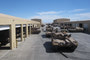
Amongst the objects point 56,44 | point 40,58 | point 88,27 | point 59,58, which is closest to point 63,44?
point 56,44

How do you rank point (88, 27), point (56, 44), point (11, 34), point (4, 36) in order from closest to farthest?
1. point (56, 44)
2. point (11, 34)
3. point (4, 36)
4. point (88, 27)

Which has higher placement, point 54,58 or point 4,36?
point 4,36

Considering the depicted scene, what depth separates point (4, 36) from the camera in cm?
1736

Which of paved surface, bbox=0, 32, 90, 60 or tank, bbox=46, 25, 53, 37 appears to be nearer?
paved surface, bbox=0, 32, 90, 60

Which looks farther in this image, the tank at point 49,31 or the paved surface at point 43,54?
the tank at point 49,31

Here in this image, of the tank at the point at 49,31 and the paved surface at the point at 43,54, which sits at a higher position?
the tank at the point at 49,31

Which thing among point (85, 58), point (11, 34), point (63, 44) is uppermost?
point (11, 34)

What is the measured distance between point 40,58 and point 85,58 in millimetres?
3906

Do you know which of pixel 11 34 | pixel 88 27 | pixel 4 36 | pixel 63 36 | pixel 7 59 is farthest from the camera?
pixel 88 27

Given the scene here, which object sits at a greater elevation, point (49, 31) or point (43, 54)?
point (49, 31)

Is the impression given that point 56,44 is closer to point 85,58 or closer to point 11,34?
point 85,58

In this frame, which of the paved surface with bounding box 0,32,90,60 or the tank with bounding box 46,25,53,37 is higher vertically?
the tank with bounding box 46,25,53,37

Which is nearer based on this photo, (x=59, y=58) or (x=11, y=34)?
(x=59, y=58)

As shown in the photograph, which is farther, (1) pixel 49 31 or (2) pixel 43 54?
(1) pixel 49 31
